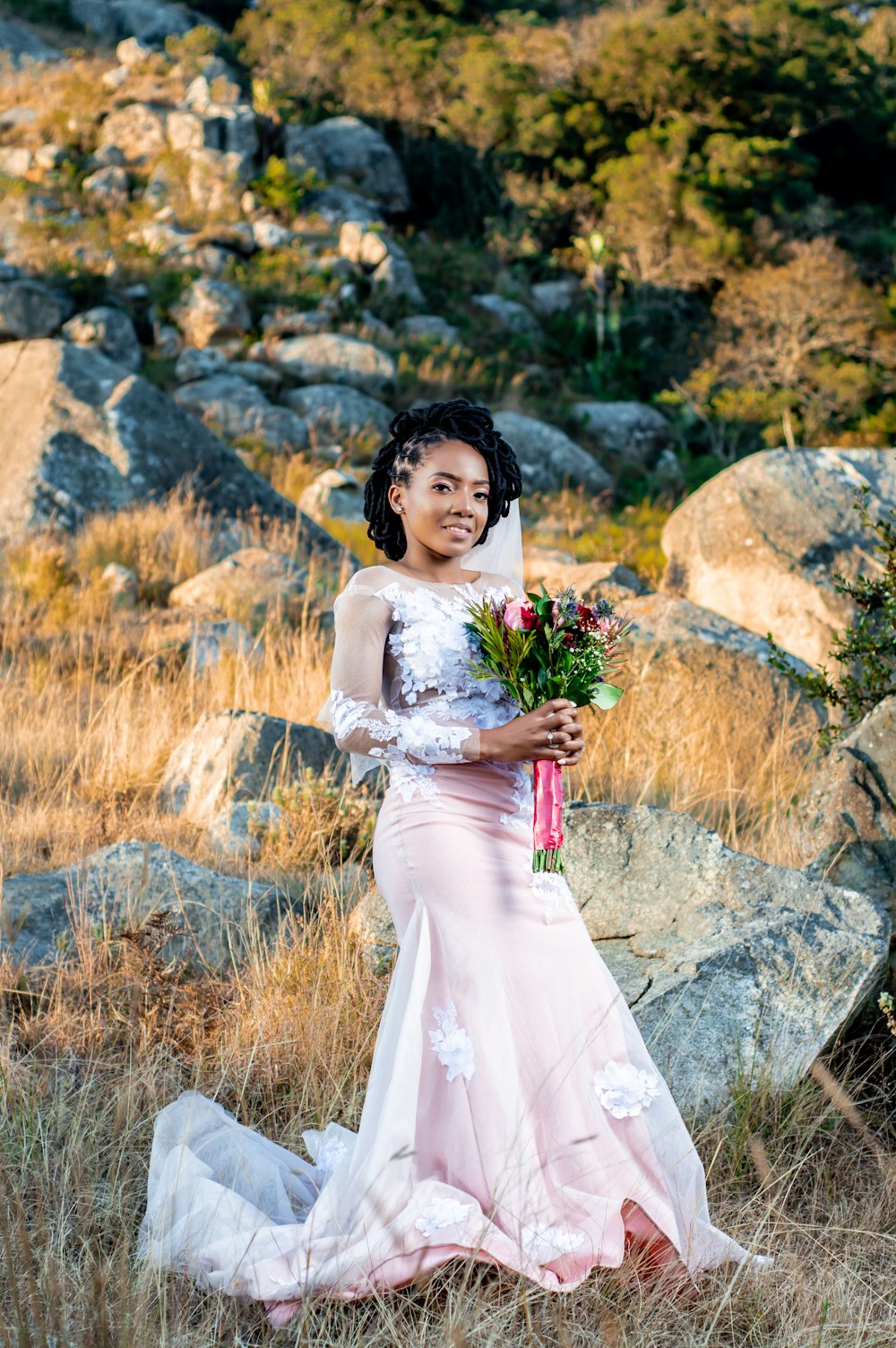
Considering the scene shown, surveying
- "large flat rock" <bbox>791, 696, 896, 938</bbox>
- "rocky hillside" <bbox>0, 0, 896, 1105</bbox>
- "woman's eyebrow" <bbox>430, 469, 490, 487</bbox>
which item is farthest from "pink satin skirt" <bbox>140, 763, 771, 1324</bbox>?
"large flat rock" <bbox>791, 696, 896, 938</bbox>

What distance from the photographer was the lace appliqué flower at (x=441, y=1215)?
236 centimetres

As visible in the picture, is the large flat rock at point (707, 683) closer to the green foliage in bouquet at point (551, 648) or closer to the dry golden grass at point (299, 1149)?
the dry golden grass at point (299, 1149)

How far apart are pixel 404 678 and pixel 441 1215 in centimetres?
117

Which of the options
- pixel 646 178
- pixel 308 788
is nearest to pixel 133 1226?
pixel 308 788

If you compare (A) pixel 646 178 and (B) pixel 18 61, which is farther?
(B) pixel 18 61

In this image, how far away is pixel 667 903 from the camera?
3725 mm

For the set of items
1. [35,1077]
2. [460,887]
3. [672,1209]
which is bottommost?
[35,1077]

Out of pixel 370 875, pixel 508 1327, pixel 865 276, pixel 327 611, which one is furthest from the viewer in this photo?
pixel 865 276

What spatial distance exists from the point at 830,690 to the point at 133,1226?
3.42 m

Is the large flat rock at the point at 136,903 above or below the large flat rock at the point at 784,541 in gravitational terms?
below

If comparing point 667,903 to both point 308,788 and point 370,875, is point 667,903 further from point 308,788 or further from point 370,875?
point 308,788

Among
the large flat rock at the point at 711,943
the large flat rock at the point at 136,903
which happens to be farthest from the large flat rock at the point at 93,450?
the large flat rock at the point at 711,943

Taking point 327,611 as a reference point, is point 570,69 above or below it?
above

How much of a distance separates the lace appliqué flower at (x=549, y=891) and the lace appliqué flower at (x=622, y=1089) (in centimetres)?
35
